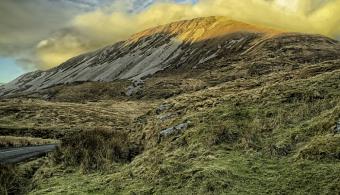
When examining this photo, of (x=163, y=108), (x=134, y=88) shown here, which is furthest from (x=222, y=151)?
(x=134, y=88)

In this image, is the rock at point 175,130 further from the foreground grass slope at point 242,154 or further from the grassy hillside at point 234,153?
the foreground grass slope at point 242,154

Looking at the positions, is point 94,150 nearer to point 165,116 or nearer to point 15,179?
point 15,179

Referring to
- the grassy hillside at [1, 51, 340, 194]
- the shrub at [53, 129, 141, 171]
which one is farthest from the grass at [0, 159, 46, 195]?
the shrub at [53, 129, 141, 171]

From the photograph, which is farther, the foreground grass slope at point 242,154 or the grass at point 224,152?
the grass at point 224,152

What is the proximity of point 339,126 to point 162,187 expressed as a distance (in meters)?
7.54

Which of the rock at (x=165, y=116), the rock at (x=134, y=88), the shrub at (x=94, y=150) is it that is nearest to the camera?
the shrub at (x=94, y=150)

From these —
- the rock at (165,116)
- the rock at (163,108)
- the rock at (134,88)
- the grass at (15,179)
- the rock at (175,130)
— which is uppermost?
the rock at (134,88)

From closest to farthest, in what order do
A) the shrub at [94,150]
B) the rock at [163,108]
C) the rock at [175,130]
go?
1. the shrub at [94,150]
2. the rock at [175,130]
3. the rock at [163,108]

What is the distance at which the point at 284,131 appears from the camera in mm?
20281

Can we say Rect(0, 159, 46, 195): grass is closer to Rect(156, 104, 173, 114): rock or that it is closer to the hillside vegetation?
the hillside vegetation

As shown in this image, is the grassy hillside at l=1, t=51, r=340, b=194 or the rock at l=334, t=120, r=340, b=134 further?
the rock at l=334, t=120, r=340, b=134

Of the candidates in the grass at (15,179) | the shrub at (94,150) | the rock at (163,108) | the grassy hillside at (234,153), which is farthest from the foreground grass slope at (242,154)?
the rock at (163,108)

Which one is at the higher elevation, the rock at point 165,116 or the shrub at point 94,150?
Answer: the rock at point 165,116

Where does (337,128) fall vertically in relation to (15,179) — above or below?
above
